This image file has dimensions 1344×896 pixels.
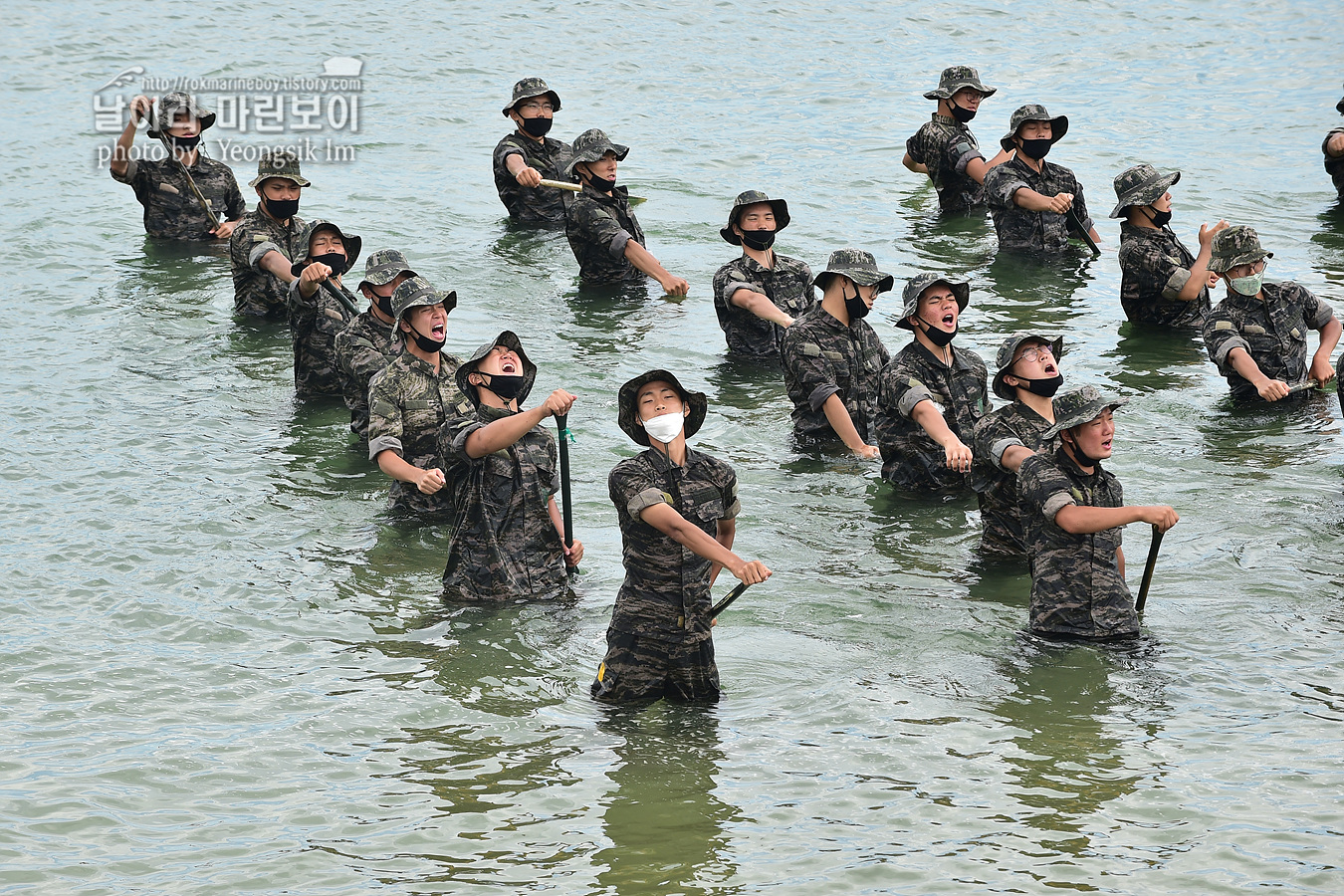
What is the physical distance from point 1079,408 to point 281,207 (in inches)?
374

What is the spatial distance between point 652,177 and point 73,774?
1588 centimetres

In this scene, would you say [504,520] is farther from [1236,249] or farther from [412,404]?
[1236,249]

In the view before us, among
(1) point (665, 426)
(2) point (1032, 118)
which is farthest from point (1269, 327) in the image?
(1) point (665, 426)

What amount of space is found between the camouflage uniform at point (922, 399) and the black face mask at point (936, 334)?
106 millimetres

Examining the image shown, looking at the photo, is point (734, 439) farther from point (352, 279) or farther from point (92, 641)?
point (352, 279)

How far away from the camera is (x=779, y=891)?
24.6 feet

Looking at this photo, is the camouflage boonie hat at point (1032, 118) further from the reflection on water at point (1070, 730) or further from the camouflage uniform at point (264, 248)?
the reflection on water at point (1070, 730)

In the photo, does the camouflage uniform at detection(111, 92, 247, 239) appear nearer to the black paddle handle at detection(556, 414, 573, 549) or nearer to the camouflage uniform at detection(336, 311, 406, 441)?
the camouflage uniform at detection(336, 311, 406, 441)

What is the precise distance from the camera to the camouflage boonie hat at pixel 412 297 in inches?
438

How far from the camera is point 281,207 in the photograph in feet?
51.1

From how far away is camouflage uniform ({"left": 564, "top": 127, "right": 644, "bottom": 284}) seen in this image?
1695cm

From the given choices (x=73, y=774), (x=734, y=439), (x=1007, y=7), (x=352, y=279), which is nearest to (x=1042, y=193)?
(x=734, y=439)

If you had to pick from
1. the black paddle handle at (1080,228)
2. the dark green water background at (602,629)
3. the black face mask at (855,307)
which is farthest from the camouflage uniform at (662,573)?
the black paddle handle at (1080,228)

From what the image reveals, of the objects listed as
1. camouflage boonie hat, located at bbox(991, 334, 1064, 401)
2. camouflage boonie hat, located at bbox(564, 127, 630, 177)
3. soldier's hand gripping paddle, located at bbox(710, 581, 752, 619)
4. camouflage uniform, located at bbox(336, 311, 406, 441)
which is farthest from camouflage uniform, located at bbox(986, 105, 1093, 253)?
soldier's hand gripping paddle, located at bbox(710, 581, 752, 619)
